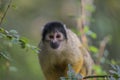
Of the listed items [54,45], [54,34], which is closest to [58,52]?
[54,45]

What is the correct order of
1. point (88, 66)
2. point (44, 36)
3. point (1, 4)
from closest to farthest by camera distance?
point (1, 4) → point (44, 36) → point (88, 66)

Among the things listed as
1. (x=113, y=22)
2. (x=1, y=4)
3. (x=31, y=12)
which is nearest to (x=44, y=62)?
(x=1, y=4)

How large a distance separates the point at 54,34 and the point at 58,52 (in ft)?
0.91

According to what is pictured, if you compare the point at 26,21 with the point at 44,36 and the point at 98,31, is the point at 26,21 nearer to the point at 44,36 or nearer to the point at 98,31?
the point at 98,31

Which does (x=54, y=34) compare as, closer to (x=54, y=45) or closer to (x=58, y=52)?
(x=54, y=45)

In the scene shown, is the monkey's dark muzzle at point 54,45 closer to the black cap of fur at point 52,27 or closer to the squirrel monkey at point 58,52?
the squirrel monkey at point 58,52

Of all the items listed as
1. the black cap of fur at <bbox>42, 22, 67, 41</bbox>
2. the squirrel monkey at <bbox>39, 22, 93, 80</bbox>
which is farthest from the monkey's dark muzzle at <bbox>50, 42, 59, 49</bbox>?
the black cap of fur at <bbox>42, 22, 67, 41</bbox>

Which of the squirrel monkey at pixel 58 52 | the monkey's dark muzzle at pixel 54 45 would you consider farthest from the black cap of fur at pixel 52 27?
the monkey's dark muzzle at pixel 54 45

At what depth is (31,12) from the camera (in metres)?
8.82

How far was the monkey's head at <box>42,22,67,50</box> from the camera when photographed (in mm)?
4418

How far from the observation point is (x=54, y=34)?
443 centimetres

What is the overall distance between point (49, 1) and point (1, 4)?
248 inches

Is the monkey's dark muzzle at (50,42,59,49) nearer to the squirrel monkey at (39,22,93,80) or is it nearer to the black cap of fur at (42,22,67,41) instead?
the squirrel monkey at (39,22,93,80)

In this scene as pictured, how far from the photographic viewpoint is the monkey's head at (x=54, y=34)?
442 centimetres
